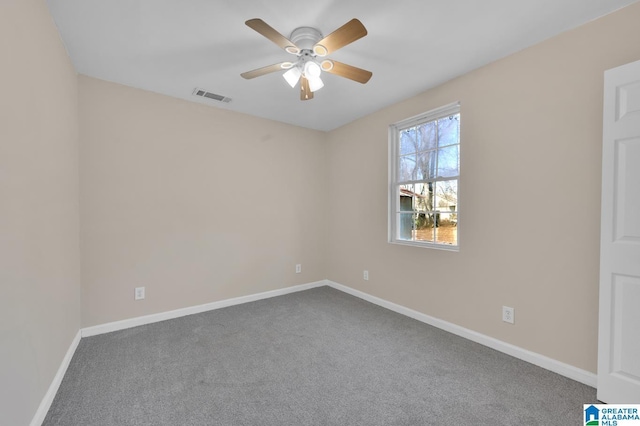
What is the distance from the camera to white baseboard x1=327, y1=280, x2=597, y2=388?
1967mm

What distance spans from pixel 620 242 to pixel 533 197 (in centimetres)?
→ 61

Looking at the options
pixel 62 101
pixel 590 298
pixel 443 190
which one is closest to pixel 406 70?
pixel 443 190

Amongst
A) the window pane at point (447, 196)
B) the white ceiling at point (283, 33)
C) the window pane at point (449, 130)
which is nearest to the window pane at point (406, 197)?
the window pane at point (447, 196)

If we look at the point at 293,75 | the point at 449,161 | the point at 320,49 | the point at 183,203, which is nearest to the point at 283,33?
the point at 293,75

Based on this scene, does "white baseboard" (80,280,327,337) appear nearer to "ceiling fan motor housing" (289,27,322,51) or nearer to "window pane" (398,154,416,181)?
"window pane" (398,154,416,181)

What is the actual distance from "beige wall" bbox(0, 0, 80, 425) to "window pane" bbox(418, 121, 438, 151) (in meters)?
3.29

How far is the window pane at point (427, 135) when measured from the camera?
3.07 meters

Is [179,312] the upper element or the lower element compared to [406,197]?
lower

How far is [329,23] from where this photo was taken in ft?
6.32

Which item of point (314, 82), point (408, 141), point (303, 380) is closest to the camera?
point (303, 380)

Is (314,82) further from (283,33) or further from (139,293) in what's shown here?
(139,293)

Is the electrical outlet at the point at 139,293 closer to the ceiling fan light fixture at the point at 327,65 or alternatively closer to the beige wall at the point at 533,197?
the ceiling fan light fixture at the point at 327,65

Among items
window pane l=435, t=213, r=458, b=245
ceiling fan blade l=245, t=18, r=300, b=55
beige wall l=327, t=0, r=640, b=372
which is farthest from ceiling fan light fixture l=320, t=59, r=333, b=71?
window pane l=435, t=213, r=458, b=245

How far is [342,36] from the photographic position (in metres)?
1.68
